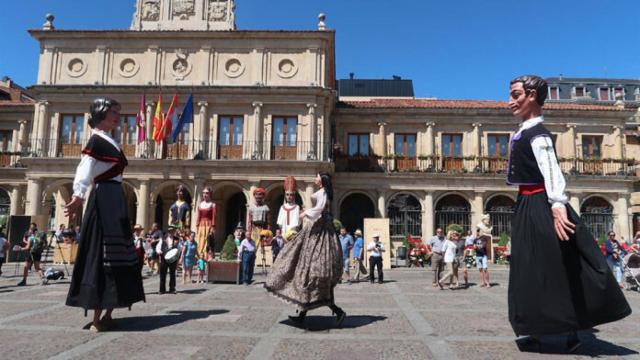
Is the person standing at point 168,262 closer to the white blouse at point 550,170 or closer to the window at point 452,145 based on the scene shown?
the white blouse at point 550,170

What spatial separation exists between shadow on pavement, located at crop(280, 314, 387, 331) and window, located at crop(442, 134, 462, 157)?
22.8 metres

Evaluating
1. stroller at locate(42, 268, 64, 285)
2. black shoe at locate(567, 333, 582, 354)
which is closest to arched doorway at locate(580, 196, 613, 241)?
black shoe at locate(567, 333, 582, 354)

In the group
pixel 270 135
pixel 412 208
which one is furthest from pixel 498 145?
pixel 270 135

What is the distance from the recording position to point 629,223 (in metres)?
26.6

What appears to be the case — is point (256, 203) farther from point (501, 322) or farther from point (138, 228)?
point (501, 322)

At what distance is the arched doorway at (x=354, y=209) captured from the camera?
27875 mm

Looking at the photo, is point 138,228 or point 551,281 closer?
point 551,281

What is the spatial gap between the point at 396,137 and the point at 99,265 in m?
24.5

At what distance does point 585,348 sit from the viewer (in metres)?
4.54

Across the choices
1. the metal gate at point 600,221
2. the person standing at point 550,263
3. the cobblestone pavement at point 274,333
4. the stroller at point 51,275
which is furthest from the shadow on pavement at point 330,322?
the metal gate at point 600,221

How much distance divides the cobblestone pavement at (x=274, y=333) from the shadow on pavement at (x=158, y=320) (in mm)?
12

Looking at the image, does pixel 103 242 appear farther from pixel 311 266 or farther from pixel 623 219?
pixel 623 219

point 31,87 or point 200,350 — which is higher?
point 31,87

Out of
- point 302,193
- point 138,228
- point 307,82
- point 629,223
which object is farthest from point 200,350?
point 629,223
